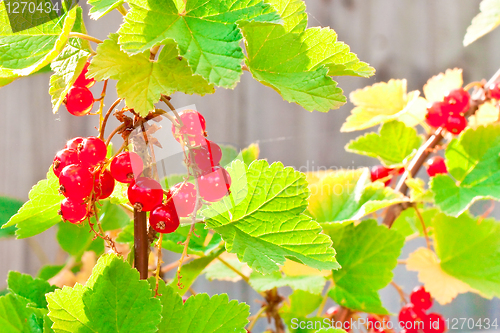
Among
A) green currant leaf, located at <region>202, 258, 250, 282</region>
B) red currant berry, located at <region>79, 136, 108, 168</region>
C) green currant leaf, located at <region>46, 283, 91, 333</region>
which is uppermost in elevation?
red currant berry, located at <region>79, 136, 108, 168</region>

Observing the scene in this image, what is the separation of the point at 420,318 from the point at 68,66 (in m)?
0.65

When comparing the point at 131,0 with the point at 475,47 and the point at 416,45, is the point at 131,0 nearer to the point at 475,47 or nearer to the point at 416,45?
the point at 416,45

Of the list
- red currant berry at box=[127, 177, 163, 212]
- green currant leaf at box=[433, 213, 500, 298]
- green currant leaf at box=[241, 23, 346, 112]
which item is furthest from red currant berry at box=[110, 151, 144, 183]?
green currant leaf at box=[433, 213, 500, 298]

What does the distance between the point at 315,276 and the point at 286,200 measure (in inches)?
10.7

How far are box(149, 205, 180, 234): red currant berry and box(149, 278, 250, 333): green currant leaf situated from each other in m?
0.06

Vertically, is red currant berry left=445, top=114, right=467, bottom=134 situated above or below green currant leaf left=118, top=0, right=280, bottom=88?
below

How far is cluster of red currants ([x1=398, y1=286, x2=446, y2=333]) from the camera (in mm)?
658

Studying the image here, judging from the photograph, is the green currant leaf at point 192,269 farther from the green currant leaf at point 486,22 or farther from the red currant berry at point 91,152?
the green currant leaf at point 486,22

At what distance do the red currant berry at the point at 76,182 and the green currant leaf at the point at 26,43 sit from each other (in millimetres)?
73

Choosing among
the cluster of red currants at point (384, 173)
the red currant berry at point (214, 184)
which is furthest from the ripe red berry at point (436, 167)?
the red currant berry at point (214, 184)

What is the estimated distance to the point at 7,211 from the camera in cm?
62

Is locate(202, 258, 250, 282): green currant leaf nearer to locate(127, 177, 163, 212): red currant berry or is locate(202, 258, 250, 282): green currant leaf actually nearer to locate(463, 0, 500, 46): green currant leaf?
locate(127, 177, 163, 212): red currant berry

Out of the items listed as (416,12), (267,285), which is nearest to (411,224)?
(267,285)

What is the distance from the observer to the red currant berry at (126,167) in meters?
0.30
